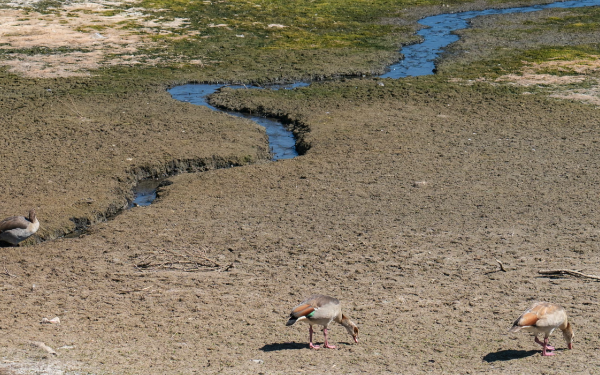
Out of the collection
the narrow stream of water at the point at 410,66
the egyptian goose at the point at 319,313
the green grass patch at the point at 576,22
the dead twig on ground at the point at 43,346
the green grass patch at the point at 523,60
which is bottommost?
the narrow stream of water at the point at 410,66

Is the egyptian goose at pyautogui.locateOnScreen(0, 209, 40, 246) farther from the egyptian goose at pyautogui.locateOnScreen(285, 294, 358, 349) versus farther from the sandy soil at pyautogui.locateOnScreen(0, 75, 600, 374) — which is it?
the egyptian goose at pyautogui.locateOnScreen(285, 294, 358, 349)

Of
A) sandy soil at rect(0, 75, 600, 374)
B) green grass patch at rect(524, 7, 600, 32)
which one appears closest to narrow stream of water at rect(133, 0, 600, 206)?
sandy soil at rect(0, 75, 600, 374)

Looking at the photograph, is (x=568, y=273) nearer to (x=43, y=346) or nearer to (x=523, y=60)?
(x=43, y=346)

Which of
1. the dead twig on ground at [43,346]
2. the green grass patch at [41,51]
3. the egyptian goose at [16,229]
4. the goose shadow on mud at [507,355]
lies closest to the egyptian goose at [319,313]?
the goose shadow on mud at [507,355]

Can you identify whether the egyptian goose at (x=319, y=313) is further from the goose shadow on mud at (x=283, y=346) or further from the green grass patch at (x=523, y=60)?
the green grass patch at (x=523, y=60)

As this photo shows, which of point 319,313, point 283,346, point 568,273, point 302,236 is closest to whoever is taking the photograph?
point 319,313

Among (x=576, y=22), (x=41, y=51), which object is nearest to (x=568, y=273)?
(x=41, y=51)
